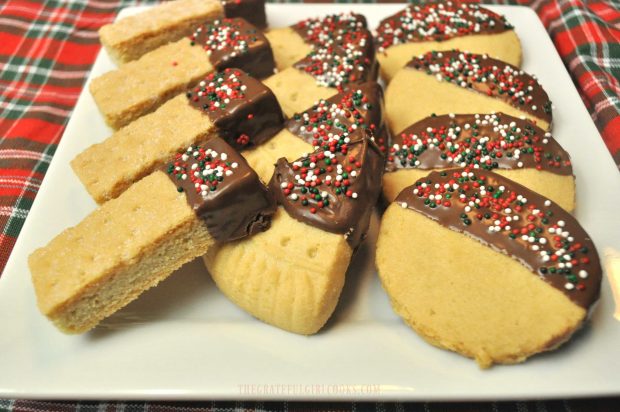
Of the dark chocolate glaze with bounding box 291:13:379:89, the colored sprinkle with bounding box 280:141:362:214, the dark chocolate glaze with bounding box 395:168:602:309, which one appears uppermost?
the dark chocolate glaze with bounding box 291:13:379:89

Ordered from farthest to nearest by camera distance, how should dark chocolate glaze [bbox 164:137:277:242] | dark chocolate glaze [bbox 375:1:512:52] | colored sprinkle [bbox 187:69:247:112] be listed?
1. dark chocolate glaze [bbox 375:1:512:52]
2. colored sprinkle [bbox 187:69:247:112]
3. dark chocolate glaze [bbox 164:137:277:242]

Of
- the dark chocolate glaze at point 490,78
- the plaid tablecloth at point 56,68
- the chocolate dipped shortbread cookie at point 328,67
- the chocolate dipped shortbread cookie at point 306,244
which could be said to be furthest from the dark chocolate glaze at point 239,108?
the plaid tablecloth at point 56,68

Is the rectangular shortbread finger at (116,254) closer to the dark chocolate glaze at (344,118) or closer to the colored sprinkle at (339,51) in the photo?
the dark chocolate glaze at (344,118)

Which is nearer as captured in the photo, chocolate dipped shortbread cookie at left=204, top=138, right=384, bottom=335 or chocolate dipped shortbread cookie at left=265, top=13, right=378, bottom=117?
chocolate dipped shortbread cookie at left=204, top=138, right=384, bottom=335

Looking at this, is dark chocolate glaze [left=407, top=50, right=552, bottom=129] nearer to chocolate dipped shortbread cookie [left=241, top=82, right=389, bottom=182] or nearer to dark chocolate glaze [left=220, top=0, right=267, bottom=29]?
chocolate dipped shortbread cookie [left=241, top=82, right=389, bottom=182]

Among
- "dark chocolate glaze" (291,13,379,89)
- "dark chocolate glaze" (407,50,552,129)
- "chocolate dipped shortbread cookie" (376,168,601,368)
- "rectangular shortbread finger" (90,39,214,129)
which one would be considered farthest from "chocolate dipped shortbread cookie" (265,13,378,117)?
"chocolate dipped shortbread cookie" (376,168,601,368)

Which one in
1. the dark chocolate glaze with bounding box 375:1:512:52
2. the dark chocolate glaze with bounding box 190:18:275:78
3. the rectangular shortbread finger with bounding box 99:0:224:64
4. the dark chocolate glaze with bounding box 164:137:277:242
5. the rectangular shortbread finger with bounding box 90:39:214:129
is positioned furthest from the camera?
the dark chocolate glaze with bounding box 375:1:512:52

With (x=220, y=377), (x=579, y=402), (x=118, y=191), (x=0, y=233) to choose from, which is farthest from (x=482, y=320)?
(x=0, y=233)
